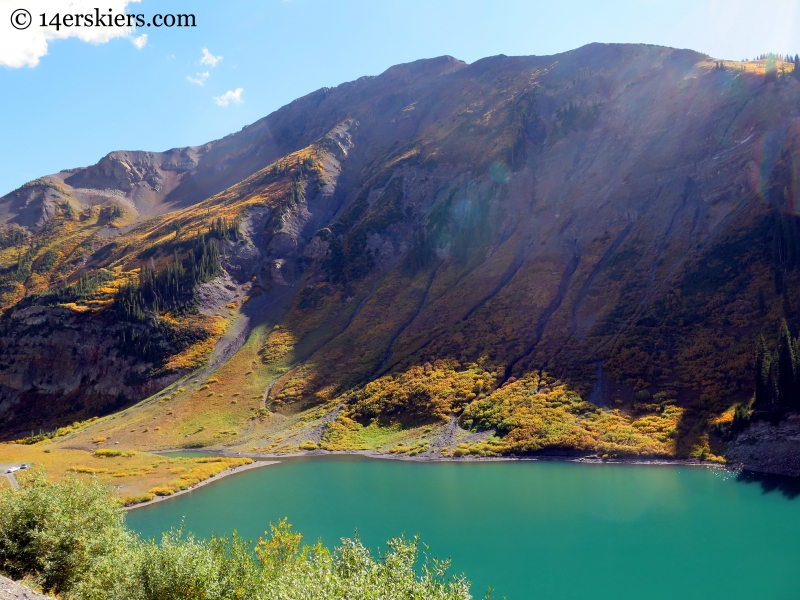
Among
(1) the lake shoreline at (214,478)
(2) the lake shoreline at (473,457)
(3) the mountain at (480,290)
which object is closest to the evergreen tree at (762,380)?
(3) the mountain at (480,290)

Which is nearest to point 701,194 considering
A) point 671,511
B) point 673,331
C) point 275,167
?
point 673,331

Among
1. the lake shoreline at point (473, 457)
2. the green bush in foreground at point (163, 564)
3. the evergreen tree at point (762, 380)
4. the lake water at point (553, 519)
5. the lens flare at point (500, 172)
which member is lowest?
the lake shoreline at point (473, 457)

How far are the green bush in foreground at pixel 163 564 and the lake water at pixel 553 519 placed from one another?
53.2ft

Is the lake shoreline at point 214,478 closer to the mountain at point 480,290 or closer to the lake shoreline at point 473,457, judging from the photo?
the lake shoreline at point 473,457

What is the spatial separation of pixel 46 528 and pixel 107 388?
93.4 m

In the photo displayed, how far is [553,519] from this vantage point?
41312 mm

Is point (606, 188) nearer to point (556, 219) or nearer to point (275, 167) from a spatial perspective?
point (556, 219)

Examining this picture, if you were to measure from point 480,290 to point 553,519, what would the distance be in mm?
60401

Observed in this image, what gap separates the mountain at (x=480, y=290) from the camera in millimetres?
65312

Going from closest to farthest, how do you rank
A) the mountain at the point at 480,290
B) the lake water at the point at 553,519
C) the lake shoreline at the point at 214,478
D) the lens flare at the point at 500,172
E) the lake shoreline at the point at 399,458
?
1. the lake water at the point at 553,519
2. the lake shoreline at the point at 214,478
3. the lake shoreline at the point at 399,458
4. the mountain at the point at 480,290
5. the lens flare at the point at 500,172

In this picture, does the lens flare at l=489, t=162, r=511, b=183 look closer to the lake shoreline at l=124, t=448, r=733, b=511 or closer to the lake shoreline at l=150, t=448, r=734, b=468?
the lake shoreline at l=150, t=448, r=734, b=468

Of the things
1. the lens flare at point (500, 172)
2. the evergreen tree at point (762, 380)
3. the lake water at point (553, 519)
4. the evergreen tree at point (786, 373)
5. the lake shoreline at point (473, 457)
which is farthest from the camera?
the lens flare at point (500, 172)

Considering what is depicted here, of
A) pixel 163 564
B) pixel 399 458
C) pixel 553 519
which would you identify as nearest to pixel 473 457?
pixel 399 458

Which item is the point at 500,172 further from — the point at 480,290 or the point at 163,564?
the point at 163,564
